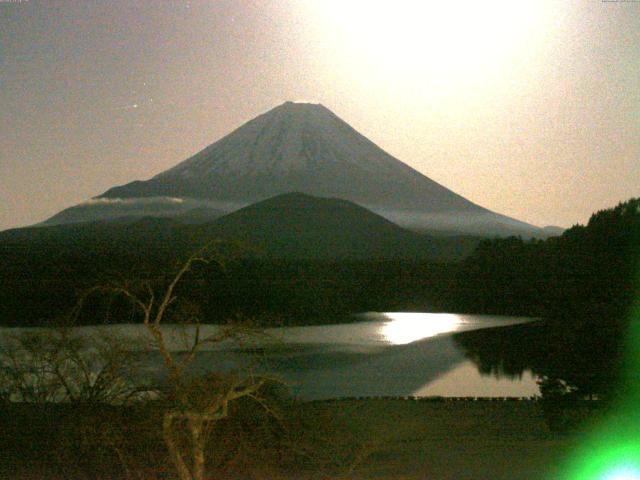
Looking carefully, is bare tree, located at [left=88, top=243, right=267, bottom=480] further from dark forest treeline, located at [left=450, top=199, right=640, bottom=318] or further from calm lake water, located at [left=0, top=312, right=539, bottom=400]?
dark forest treeline, located at [left=450, top=199, right=640, bottom=318]

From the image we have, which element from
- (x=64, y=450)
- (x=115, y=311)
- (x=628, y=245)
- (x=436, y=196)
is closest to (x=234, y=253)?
(x=64, y=450)

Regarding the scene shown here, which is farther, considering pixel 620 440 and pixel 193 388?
pixel 620 440

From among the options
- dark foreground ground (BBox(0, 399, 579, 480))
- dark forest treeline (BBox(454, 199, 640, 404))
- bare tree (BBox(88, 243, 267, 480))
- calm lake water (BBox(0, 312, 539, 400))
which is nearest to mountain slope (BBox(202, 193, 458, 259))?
dark forest treeline (BBox(454, 199, 640, 404))

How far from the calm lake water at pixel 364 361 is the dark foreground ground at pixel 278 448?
132 centimetres

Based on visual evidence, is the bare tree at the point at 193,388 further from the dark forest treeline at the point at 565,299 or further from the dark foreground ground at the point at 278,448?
the dark forest treeline at the point at 565,299

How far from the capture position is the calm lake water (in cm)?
1433

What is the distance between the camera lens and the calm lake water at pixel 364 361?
1433 cm

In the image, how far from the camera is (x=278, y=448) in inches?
313

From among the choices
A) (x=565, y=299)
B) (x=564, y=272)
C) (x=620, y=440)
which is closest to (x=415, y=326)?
(x=564, y=272)

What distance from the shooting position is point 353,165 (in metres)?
78.6

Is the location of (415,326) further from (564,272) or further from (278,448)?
(278,448)

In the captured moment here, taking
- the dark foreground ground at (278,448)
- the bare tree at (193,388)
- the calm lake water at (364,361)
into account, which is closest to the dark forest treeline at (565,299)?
the calm lake water at (364,361)

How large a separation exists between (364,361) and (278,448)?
10.8 metres

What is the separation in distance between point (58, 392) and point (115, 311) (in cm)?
1502
